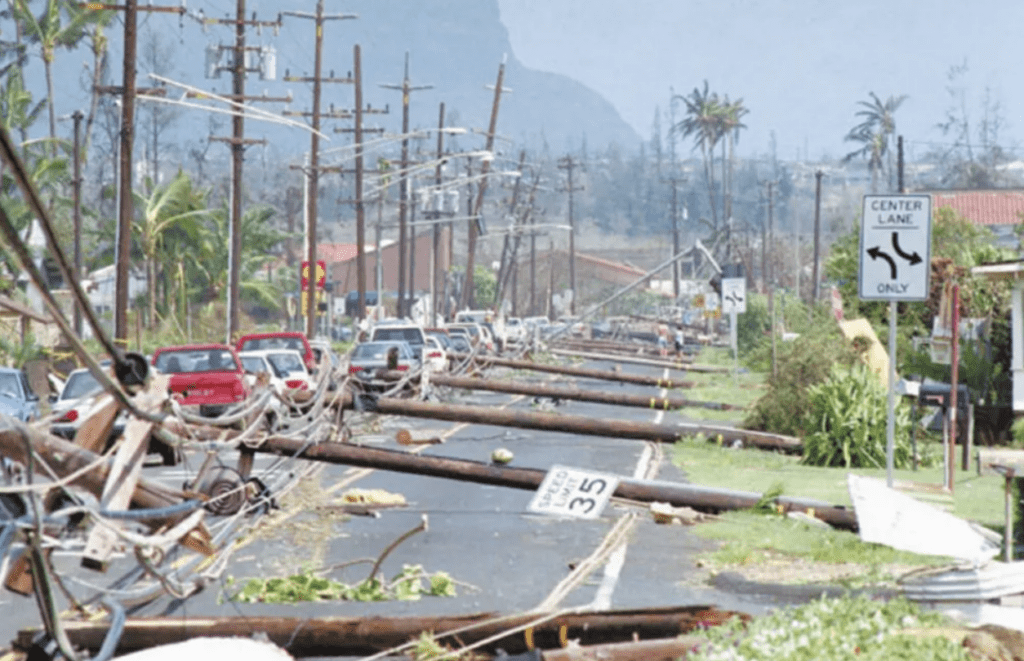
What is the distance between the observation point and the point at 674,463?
3184 centimetres

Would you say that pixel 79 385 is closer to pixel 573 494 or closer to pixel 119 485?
pixel 573 494

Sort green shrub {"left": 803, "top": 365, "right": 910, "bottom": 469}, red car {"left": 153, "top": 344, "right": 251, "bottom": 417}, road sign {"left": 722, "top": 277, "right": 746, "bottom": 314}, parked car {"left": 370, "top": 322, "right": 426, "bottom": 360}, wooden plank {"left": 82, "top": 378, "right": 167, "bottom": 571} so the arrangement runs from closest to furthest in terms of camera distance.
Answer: wooden plank {"left": 82, "top": 378, "right": 167, "bottom": 571}, green shrub {"left": 803, "top": 365, "right": 910, "bottom": 469}, red car {"left": 153, "top": 344, "right": 251, "bottom": 417}, road sign {"left": 722, "top": 277, "right": 746, "bottom": 314}, parked car {"left": 370, "top": 322, "right": 426, "bottom": 360}

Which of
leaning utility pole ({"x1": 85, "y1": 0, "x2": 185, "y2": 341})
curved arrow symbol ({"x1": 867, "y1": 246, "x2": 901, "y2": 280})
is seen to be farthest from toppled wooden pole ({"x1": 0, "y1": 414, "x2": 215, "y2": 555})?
leaning utility pole ({"x1": 85, "y1": 0, "x2": 185, "y2": 341})

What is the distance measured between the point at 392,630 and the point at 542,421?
46.7 ft

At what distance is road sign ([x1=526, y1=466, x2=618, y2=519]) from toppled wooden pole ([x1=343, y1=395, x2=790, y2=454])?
16.5ft

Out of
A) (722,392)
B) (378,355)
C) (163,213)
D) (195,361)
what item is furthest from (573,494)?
(163,213)

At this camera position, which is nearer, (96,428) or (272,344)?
(96,428)

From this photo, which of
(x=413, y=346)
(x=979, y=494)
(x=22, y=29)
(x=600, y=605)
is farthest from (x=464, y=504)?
(x=22, y=29)

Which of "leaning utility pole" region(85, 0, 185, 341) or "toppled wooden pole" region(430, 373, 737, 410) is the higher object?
"leaning utility pole" region(85, 0, 185, 341)

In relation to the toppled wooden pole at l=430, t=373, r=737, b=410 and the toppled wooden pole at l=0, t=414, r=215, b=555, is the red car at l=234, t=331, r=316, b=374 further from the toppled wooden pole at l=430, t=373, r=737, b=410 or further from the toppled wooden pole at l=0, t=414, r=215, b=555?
the toppled wooden pole at l=0, t=414, r=215, b=555

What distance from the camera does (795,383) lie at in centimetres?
3606

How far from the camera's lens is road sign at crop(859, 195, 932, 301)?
63.8ft

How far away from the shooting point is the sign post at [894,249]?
19.5 m

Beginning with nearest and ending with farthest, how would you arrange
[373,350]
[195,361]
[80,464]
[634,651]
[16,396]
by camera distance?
1. [80,464]
2. [634,651]
3. [16,396]
4. [195,361]
5. [373,350]
